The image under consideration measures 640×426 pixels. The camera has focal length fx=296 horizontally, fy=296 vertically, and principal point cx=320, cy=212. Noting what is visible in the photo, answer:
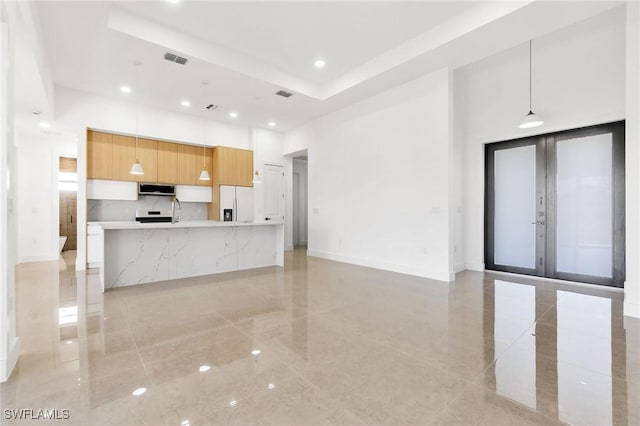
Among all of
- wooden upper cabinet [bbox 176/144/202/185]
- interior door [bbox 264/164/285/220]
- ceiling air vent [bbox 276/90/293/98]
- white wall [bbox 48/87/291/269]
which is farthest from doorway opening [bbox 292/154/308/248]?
ceiling air vent [bbox 276/90/293/98]

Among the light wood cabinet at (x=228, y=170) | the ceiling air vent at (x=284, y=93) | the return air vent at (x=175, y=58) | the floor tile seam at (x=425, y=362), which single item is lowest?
the floor tile seam at (x=425, y=362)

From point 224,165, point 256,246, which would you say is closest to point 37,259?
point 224,165

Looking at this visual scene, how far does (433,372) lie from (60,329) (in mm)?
3461

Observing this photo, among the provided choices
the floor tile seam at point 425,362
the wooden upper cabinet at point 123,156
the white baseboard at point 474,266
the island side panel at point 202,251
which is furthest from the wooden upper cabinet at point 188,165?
the white baseboard at point 474,266

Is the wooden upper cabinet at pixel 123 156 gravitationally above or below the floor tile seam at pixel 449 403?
above

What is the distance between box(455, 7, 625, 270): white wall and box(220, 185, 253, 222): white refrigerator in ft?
17.4

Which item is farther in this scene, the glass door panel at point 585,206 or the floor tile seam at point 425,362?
the glass door panel at point 585,206

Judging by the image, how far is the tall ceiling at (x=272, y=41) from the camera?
3764 millimetres

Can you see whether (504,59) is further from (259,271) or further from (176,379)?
(176,379)

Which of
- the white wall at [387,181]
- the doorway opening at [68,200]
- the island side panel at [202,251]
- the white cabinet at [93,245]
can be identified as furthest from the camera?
the doorway opening at [68,200]

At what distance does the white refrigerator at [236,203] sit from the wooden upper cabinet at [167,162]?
117 cm

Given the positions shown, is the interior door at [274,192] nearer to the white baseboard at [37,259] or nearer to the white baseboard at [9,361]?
the white baseboard at [37,259]

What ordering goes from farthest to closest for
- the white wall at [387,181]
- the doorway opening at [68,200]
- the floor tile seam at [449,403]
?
the doorway opening at [68,200], the white wall at [387,181], the floor tile seam at [449,403]

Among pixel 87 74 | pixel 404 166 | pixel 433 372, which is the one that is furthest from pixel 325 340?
pixel 87 74
